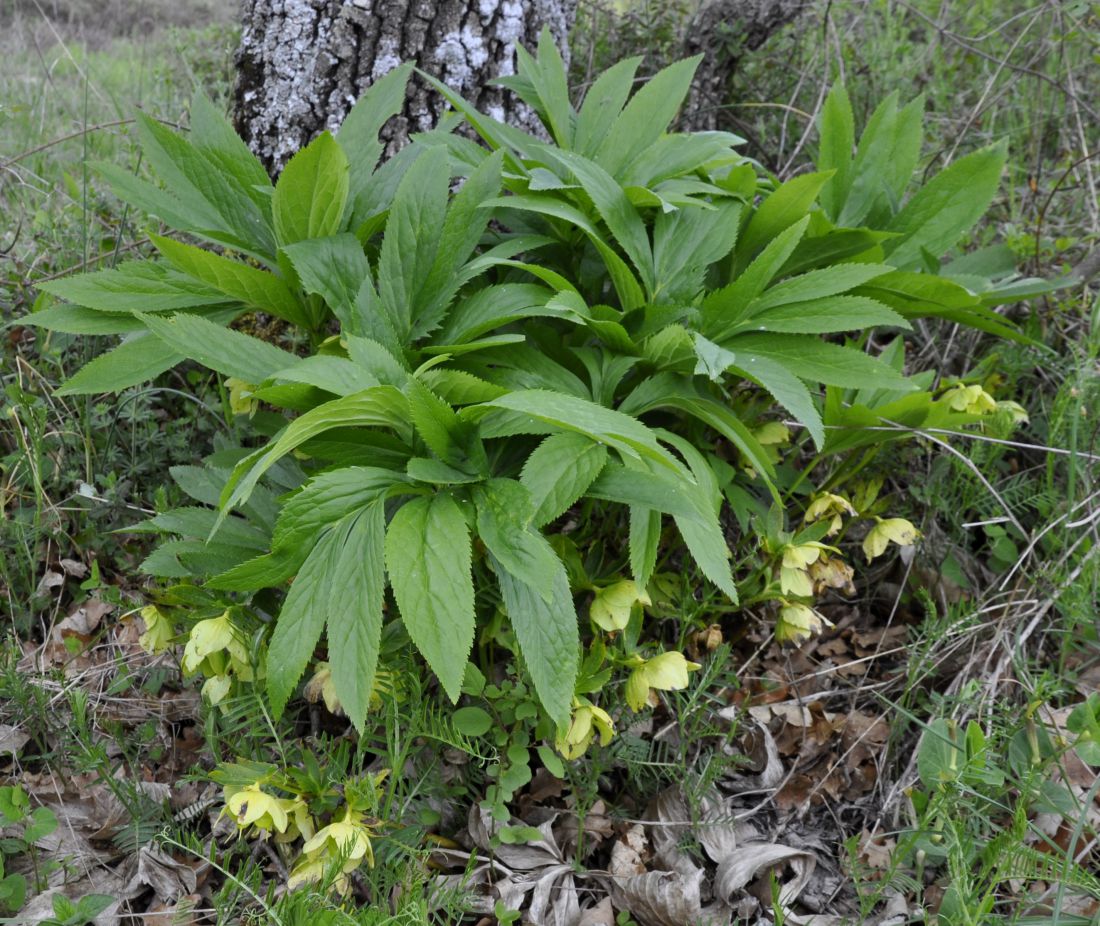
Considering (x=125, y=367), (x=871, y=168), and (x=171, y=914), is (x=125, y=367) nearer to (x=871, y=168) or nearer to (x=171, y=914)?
(x=171, y=914)

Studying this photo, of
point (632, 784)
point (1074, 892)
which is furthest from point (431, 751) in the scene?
point (1074, 892)

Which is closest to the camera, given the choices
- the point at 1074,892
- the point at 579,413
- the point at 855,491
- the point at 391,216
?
the point at 579,413

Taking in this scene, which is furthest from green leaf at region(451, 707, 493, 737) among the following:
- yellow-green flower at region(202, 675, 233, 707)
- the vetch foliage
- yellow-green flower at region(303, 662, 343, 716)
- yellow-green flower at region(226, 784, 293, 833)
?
yellow-green flower at region(202, 675, 233, 707)

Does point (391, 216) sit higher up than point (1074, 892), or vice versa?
point (391, 216)

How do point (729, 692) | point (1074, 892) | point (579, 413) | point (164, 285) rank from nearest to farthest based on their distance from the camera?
point (579, 413) < point (1074, 892) < point (164, 285) < point (729, 692)

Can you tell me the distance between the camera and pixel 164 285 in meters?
1.91

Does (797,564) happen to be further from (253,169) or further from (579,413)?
(253,169)

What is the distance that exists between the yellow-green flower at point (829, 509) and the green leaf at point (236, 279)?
123 centimetres

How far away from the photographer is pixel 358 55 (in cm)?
239

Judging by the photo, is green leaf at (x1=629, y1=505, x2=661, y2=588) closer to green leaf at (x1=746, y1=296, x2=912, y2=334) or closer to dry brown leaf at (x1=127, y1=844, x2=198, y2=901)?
green leaf at (x1=746, y1=296, x2=912, y2=334)

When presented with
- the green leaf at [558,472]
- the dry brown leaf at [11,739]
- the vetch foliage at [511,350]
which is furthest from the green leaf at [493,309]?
the dry brown leaf at [11,739]

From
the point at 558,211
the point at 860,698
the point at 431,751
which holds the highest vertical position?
the point at 558,211

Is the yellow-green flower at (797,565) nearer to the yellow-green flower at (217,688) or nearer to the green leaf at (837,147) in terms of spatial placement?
the green leaf at (837,147)

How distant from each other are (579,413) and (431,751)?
0.85m
